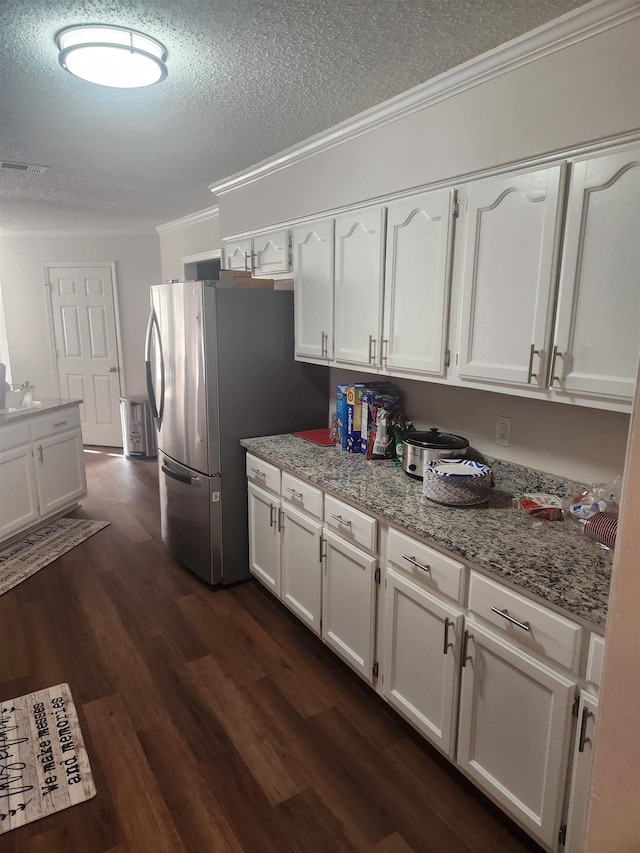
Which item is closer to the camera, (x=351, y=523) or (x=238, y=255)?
(x=351, y=523)

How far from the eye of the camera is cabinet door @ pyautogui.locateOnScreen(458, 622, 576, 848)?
1394mm

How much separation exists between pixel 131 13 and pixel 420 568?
1913 millimetres

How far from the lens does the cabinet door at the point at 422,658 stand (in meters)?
1.70

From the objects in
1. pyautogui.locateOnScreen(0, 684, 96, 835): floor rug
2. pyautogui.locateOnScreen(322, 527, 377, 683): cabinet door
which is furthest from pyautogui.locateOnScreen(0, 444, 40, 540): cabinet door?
pyautogui.locateOnScreen(322, 527, 377, 683): cabinet door

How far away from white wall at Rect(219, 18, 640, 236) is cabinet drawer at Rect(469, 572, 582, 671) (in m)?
1.32

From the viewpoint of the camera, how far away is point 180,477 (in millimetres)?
3121

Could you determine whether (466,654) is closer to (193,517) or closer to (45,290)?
(193,517)

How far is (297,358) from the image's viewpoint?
3010mm

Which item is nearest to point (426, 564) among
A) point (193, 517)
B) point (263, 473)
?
point (263, 473)

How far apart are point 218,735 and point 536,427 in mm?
1700

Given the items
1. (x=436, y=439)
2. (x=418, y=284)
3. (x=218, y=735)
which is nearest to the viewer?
(x=218, y=735)

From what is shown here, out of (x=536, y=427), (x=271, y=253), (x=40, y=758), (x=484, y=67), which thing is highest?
(x=484, y=67)

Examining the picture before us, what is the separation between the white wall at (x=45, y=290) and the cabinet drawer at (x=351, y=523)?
171 inches

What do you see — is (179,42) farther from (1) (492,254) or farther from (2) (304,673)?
(2) (304,673)
